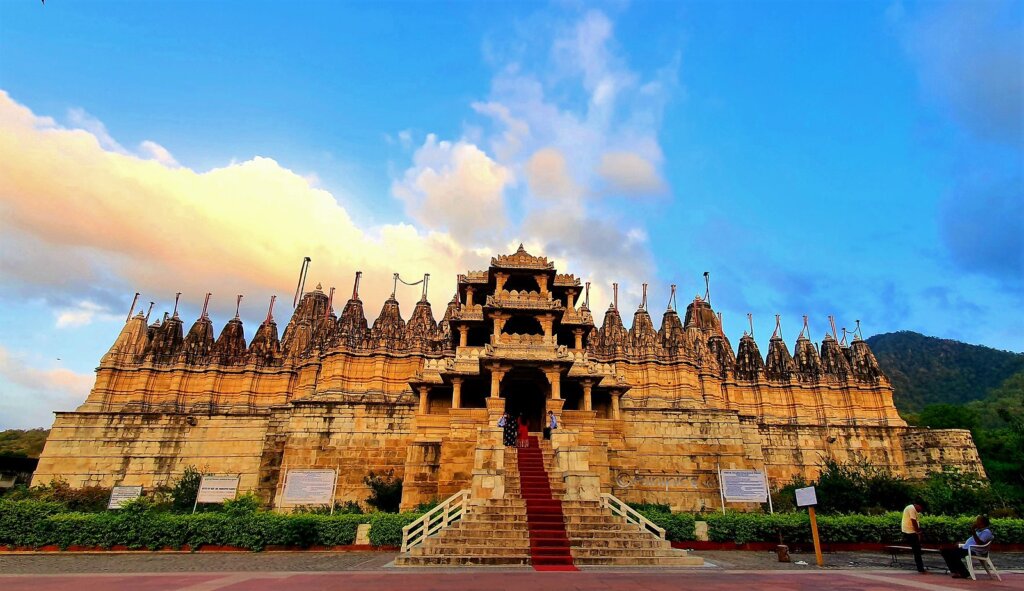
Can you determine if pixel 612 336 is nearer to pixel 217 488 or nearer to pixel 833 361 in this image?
pixel 833 361

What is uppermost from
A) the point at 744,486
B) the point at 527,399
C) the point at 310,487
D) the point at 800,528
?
the point at 527,399

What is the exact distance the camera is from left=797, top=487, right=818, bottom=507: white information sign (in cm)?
1327

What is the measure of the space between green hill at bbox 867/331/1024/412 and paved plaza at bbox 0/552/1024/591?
83514mm

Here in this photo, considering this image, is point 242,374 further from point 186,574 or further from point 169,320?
point 186,574

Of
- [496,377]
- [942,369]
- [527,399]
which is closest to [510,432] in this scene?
[527,399]

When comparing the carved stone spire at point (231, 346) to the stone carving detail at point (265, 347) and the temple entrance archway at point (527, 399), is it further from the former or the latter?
the temple entrance archway at point (527, 399)

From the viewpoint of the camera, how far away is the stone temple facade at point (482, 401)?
73.4 feet

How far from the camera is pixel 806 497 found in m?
13.5

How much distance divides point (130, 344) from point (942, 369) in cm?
13182

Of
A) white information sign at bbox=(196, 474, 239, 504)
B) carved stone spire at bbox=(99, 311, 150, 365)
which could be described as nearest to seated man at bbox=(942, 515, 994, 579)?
white information sign at bbox=(196, 474, 239, 504)

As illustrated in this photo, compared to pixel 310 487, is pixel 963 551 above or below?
below

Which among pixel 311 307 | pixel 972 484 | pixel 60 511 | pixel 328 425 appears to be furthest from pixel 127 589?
pixel 972 484

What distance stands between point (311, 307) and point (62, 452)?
1779 centimetres

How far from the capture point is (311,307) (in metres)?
43.4
